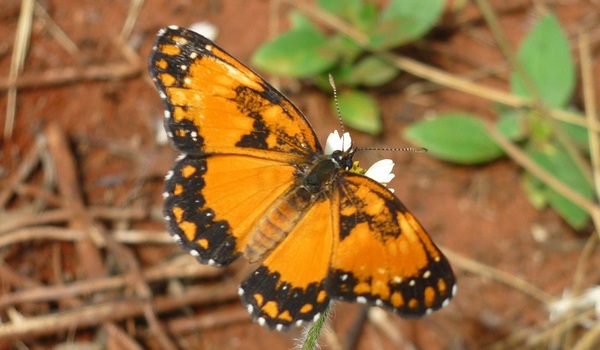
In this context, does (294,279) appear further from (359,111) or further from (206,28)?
(206,28)

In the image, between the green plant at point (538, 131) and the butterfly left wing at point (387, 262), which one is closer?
the butterfly left wing at point (387, 262)

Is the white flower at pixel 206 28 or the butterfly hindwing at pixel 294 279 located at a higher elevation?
the white flower at pixel 206 28

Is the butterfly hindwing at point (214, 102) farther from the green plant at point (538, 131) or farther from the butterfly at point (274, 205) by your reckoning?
the green plant at point (538, 131)

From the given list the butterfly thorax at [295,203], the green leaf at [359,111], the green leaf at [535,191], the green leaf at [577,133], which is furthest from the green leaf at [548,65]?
the butterfly thorax at [295,203]

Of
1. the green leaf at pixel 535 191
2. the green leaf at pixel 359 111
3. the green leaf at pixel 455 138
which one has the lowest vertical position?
the green leaf at pixel 535 191

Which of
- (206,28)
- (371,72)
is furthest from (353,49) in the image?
(206,28)

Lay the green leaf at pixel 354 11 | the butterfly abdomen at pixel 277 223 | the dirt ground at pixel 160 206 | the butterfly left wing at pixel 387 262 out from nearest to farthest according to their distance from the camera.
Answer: the butterfly left wing at pixel 387 262 < the butterfly abdomen at pixel 277 223 < the dirt ground at pixel 160 206 < the green leaf at pixel 354 11

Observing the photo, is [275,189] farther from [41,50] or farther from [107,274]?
[41,50]

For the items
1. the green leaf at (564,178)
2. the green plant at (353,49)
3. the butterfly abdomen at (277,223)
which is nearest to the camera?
the butterfly abdomen at (277,223)

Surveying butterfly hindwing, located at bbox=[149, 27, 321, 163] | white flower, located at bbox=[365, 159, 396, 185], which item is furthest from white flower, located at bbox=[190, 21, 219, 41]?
white flower, located at bbox=[365, 159, 396, 185]
